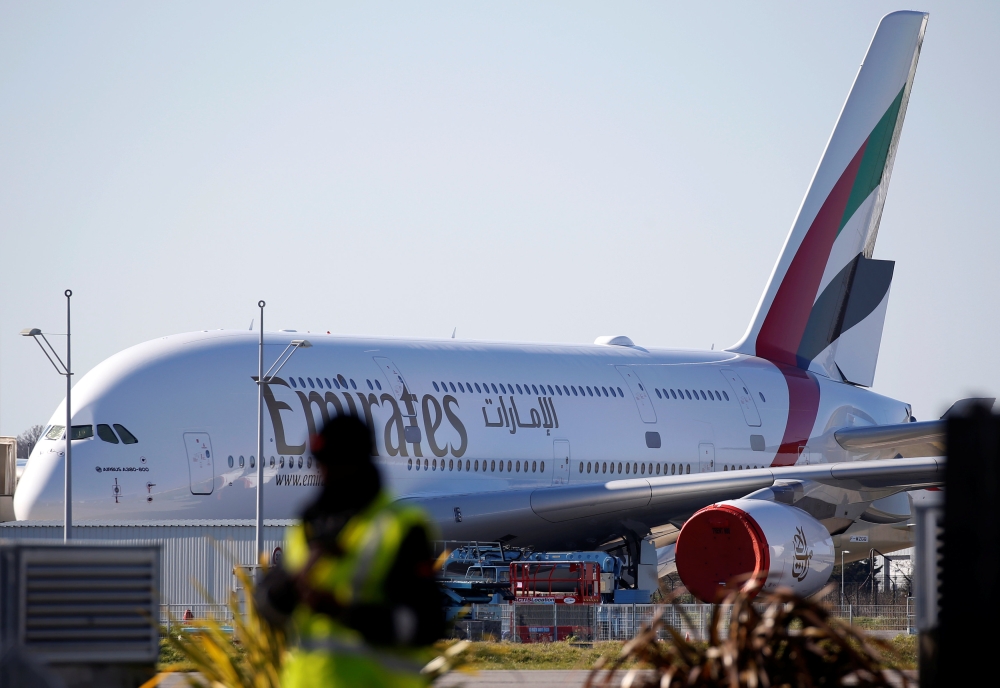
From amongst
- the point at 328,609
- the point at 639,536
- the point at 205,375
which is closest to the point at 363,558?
the point at 328,609

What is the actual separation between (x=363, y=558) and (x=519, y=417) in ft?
55.9

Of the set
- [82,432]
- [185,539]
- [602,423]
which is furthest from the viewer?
[602,423]

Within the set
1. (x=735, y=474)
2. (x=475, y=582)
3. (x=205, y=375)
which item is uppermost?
(x=205, y=375)

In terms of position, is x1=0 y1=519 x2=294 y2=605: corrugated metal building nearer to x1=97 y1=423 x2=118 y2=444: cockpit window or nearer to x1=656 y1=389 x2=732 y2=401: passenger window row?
x1=97 y1=423 x2=118 y2=444: cockpit window

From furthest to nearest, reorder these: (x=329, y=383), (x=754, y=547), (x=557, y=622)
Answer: (x=329, y=383)
(x=557, y=622)
(x=754, y=547)

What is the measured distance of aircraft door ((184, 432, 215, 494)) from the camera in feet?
58.3

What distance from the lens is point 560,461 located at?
67.9ft

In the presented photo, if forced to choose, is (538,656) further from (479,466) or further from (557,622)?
(479,466)

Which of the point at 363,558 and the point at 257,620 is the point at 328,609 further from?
the point at 257,620

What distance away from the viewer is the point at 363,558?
3.37m

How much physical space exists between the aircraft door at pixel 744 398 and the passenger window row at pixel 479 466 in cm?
414

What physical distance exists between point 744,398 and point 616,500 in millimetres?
5648

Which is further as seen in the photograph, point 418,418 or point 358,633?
point 418,418

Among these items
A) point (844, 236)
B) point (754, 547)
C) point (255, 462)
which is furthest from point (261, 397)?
point (844, 236)
